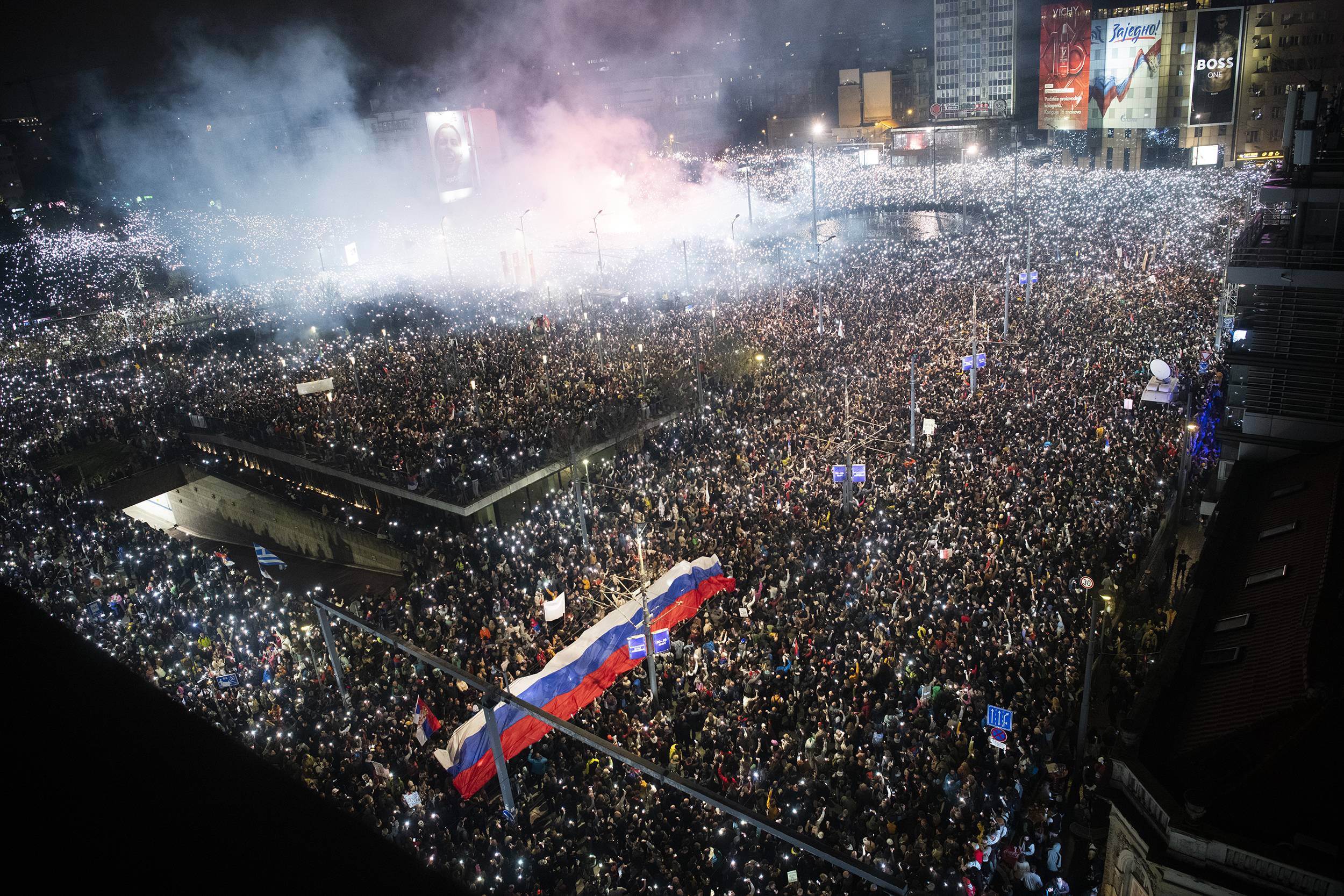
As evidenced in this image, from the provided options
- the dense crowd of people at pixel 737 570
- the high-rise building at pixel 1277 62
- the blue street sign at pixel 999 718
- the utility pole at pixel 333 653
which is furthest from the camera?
the high-rise building at pixel 1277 62

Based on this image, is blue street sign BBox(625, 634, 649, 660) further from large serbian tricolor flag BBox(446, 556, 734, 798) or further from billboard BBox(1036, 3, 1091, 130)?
billboard BBox(1036, 3, 1091, 130)

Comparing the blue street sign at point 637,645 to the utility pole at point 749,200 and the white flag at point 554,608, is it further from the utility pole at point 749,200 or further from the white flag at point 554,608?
the utility pole at point 749,200

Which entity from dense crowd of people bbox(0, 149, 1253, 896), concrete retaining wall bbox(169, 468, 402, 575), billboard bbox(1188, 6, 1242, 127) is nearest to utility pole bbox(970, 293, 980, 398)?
dense crowd of people bbox(0, 149, 1253, 896)

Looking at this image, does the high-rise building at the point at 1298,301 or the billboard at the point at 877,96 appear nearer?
the high-rise building at the point at 1298,301

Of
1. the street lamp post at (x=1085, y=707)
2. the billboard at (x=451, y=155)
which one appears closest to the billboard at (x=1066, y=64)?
the billboard at (x=451, y=155)

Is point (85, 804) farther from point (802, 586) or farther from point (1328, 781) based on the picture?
point (802, 586)

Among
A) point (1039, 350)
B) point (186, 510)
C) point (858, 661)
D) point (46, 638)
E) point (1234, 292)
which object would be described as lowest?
point (186, 510)

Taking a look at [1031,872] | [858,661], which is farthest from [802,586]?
[1031,872]
